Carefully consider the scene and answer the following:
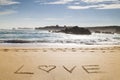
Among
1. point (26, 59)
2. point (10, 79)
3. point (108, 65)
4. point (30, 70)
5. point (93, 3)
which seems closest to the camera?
point (10, 79)

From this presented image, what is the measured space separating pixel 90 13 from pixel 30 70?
4535mm

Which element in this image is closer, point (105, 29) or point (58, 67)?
point (58, 67)

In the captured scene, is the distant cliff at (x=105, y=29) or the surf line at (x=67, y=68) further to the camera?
the distant cliff at (x=105, y=29)

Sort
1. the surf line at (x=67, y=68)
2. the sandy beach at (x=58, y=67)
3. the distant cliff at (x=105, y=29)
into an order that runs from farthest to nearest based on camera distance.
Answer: the distant cliff at (x=105, y=29), the surf line at (x=67, y=68), the sandy beach at (x=58, y=67)

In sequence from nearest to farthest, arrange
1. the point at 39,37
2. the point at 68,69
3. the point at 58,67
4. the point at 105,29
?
the point at 68,69 → the point at 58,67 → the point at 39,37 → the point at 105,29

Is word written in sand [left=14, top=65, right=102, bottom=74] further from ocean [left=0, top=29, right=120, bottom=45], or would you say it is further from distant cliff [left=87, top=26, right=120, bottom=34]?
distant cliff [left=87, top=26, right=120, bottom=34]

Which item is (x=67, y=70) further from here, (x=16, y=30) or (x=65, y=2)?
(x=16, y=30)

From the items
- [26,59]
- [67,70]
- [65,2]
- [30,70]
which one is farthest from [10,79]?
[65,2]

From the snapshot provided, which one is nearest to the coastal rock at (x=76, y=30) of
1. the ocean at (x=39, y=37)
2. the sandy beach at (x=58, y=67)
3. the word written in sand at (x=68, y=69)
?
the ocean at (x=39, y=37)

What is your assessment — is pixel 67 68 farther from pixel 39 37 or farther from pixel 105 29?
pixel 105 29

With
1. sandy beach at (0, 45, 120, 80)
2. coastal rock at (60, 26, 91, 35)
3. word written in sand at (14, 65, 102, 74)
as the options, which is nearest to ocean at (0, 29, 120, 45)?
coastal rock at (60, 26, 91, 35)

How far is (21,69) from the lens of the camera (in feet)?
10.5

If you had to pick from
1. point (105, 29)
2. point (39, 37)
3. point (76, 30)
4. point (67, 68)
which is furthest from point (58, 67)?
point (105, 29)

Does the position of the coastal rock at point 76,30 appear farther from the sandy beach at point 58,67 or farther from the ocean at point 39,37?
the sandy beach at point 58,67
